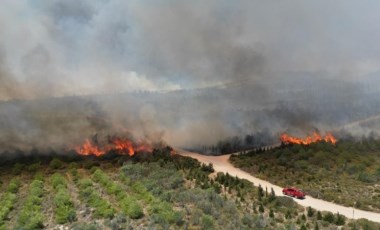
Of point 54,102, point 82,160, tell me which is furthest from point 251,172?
point 54,102

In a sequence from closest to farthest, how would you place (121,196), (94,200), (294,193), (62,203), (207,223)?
1. (207,223)
2. (62,203)
3. (94,200)
4. (121,196)
5. (294,193)

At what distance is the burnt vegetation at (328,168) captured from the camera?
61.7 meters

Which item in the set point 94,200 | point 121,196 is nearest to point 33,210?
point 94,200

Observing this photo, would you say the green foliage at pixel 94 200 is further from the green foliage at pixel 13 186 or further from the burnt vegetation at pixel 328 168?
the burnt vegetation at pixel 328 168

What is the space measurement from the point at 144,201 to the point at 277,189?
67.6 feet

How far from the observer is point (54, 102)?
104250mm

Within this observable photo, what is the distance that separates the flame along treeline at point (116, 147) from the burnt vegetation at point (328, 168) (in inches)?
738

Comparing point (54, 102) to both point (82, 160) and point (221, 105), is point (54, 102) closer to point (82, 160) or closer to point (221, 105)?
point (82, 160)

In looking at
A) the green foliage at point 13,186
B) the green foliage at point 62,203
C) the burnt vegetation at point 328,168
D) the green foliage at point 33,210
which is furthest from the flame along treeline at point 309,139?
the green foliage at point 13,186

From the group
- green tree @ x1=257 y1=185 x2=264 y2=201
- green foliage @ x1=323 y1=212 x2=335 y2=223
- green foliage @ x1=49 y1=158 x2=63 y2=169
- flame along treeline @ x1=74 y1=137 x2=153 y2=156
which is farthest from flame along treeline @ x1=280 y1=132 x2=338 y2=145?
green foliage @ x1=49 y1=158 x2=63 y2=169

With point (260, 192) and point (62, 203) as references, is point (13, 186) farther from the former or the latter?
point (260, 192)

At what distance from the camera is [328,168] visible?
254ft

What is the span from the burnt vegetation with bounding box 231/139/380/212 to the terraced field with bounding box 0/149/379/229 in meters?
7.41

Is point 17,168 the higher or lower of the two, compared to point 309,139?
lower
